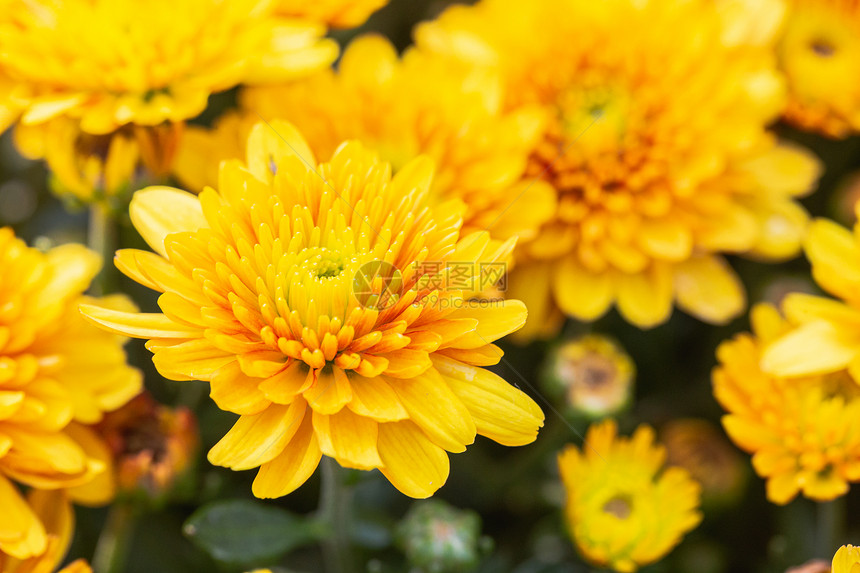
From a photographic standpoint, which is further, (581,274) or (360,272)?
(581,274)

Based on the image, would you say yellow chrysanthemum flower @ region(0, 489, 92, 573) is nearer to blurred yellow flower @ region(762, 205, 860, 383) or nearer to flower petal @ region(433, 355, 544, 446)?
flower petal @ region(433, 355, 544, 446)

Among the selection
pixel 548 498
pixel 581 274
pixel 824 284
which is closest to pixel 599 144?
pixel 581 274

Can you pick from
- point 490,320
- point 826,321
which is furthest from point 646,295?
point 490,320

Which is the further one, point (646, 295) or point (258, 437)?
point (646, 295)

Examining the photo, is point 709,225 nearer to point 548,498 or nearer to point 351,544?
point 548,498

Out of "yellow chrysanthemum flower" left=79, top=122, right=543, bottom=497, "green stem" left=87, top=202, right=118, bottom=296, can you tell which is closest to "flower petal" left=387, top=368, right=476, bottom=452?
"yellow chrysanthemum flower" left=79, top=122, right=543, bottom=497

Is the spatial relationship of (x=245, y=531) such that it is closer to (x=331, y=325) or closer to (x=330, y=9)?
(x=331, y=325)
